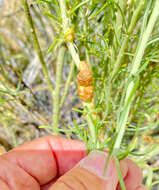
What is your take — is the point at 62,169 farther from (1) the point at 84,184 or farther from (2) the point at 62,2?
(2) the point at 62,2

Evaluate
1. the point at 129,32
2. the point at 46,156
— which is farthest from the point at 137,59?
the point at 46,156

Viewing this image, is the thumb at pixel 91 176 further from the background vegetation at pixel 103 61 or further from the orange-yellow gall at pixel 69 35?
the orange-yellow gall at pixel 69 35

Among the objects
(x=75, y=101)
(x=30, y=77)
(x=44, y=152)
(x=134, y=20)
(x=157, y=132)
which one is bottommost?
(x=157, y=132)

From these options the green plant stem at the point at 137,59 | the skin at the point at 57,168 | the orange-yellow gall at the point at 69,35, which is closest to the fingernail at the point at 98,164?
the skin at the point at 57,168

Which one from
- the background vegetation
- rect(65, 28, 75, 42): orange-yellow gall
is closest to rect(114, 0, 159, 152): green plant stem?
the background vegetation

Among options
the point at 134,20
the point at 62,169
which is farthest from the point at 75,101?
the point at 134,20
